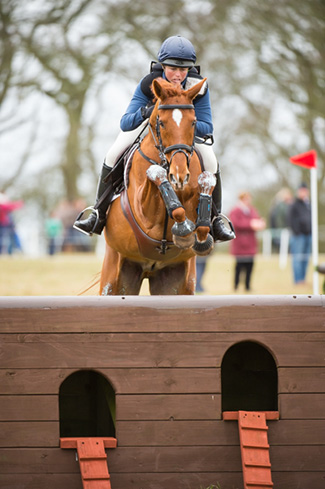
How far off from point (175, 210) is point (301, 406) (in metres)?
1.48

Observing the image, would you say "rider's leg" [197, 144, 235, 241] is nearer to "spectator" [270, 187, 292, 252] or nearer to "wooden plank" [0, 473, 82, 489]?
"wooden plank" [0, 473, 82, 489]

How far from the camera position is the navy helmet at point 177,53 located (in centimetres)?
526

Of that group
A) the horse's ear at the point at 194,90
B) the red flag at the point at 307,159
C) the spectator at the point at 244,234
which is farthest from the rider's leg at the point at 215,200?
the spectator at the point at 244,234

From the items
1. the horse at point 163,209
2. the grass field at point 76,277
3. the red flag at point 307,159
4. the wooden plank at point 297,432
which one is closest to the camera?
the wooden plank at point 297,432

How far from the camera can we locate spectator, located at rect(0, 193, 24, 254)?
19047mm

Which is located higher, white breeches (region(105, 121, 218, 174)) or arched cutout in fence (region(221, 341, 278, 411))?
white breeches (region(105, 121, 218, 174))

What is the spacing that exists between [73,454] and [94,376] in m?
0.75

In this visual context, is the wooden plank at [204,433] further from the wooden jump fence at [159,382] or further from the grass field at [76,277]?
the grass field at [76,277]

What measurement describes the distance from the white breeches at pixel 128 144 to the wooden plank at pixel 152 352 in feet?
5.73

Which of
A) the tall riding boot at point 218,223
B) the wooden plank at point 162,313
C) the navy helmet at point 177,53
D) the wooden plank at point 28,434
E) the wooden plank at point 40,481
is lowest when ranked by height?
the wooden plank at point 40,481

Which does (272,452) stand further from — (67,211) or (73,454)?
(67,211)

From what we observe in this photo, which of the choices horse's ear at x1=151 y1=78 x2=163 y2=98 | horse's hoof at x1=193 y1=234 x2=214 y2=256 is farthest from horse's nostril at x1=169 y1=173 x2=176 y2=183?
horse's ear at x1=151 y1=78 x2=163 y2=98

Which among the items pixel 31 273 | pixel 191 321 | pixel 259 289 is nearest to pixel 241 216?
pixel 259 289

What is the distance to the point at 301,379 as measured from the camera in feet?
13.2
